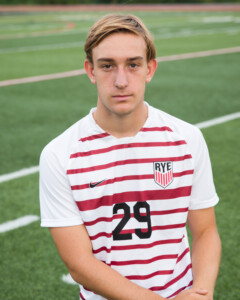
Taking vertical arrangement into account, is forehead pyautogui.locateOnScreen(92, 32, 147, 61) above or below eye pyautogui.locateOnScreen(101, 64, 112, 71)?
above

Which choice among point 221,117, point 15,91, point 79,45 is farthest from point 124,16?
point 79,45

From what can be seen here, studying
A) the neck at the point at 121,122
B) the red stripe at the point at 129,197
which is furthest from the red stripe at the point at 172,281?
the neck at the point at 121,122

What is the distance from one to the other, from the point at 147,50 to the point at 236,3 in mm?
52889

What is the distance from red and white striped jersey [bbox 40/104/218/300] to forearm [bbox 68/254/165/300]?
119 millimetres

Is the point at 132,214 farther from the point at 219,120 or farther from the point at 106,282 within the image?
the point at 219,120

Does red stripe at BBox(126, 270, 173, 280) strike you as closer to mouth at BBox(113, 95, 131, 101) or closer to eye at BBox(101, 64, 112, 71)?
mouth at BBox(113, 95, 131, 101)

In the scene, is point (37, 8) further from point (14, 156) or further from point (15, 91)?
point (14, 156)

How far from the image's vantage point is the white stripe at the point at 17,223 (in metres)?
4.65

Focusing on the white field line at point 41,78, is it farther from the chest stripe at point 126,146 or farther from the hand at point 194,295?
the hand at point 194,295

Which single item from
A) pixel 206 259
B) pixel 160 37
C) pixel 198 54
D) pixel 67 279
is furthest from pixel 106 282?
pixel 160 37

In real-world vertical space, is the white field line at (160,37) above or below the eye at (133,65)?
below

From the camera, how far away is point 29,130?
25.6 feet

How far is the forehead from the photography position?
2.20 m

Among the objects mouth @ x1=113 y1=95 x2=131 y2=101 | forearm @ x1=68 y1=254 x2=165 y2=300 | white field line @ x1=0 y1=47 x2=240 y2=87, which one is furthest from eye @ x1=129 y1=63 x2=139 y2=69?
white field line @ x1=0 y1=47 x2=240 y2=87
